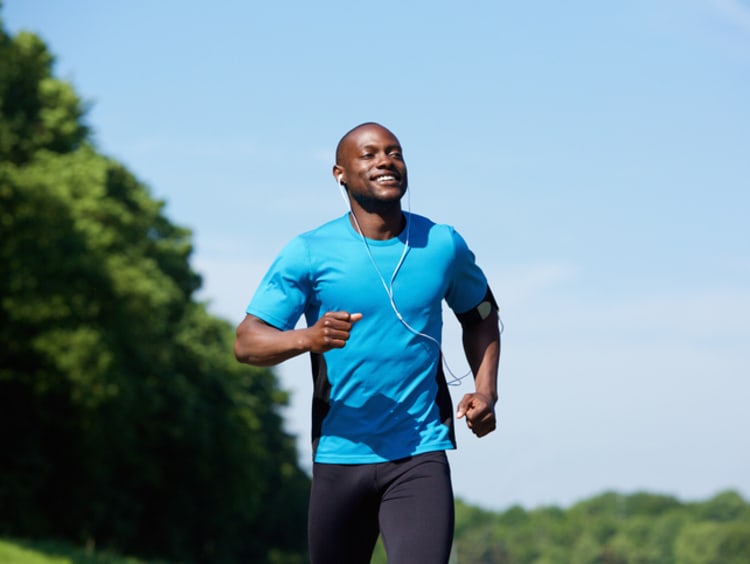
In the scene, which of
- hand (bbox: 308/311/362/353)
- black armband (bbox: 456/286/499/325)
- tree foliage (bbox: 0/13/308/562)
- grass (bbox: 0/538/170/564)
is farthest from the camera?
tree foliage (bbox: 0/13/308/562)

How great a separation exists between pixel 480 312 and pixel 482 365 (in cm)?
25

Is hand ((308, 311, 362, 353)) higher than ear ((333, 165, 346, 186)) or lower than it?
lower

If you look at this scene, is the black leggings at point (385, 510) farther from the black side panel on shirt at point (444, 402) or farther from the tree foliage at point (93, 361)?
the tree foliage at point (93, 361)

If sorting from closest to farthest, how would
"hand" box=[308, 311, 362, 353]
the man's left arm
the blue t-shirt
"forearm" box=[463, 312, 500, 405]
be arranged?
"hand" box=[308, 311, 362, 353]
the man's left arm
the blue t-shirt
"forearm" box=[463, 312, 500, 405]

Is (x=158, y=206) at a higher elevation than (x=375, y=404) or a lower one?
higher

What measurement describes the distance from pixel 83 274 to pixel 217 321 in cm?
2172

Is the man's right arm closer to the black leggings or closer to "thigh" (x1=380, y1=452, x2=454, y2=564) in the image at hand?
the black leggings

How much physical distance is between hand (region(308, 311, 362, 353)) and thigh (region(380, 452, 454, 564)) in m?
0.74

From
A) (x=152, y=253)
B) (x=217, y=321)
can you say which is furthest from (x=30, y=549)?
(x=217, y=321)

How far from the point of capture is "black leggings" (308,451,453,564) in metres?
5.61

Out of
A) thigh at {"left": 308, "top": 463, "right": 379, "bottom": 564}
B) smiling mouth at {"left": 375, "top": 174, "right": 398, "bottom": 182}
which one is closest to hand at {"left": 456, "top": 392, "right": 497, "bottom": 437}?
thigh at {"left": 308, "top": 463, "right": 379, "bottom": 564}

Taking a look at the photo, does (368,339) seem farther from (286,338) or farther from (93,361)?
(93,361)

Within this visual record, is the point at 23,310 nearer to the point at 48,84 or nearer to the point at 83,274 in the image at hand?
the point at 83,274

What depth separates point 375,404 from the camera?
5801mm
